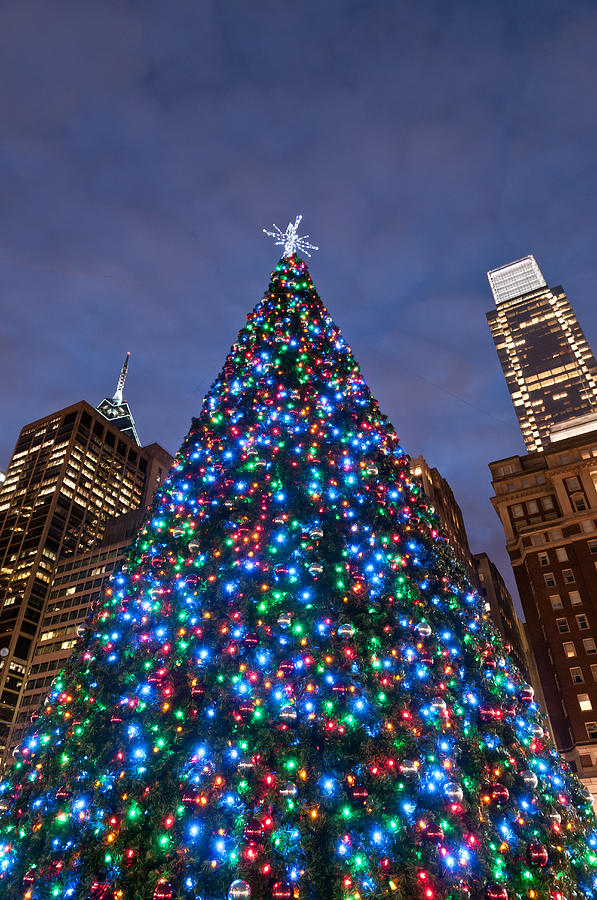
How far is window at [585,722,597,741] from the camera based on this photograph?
113ft

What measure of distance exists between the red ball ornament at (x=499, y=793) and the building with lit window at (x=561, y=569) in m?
33.9

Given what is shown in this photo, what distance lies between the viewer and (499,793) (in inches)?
257

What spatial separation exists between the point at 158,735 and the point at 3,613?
93.1 metres

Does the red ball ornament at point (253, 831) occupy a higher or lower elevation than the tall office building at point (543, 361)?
lower

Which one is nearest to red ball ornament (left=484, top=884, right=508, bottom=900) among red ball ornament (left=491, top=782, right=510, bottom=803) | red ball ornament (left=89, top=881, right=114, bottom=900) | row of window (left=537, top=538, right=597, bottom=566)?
red ball ornament (left=491, top=782, right=510, bottom=803)

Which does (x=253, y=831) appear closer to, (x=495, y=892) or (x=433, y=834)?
(x=433, y=834)

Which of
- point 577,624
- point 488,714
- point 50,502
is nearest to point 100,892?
point 488,714

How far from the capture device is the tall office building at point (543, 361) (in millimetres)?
133375

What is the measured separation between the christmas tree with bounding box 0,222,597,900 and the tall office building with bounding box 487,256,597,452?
403 ft

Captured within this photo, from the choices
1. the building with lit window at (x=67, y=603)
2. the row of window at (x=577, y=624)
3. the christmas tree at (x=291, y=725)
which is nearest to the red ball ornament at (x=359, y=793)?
the christmas tree at (x=291, y=725)

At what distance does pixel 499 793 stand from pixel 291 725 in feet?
9.08

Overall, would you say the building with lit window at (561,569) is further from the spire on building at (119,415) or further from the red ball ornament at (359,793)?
the spire on building at (119,415)

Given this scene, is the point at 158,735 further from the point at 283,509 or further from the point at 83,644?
the point at 283,509

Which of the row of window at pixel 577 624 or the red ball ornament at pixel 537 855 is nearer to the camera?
the red ball ornament at pixel 537 855
